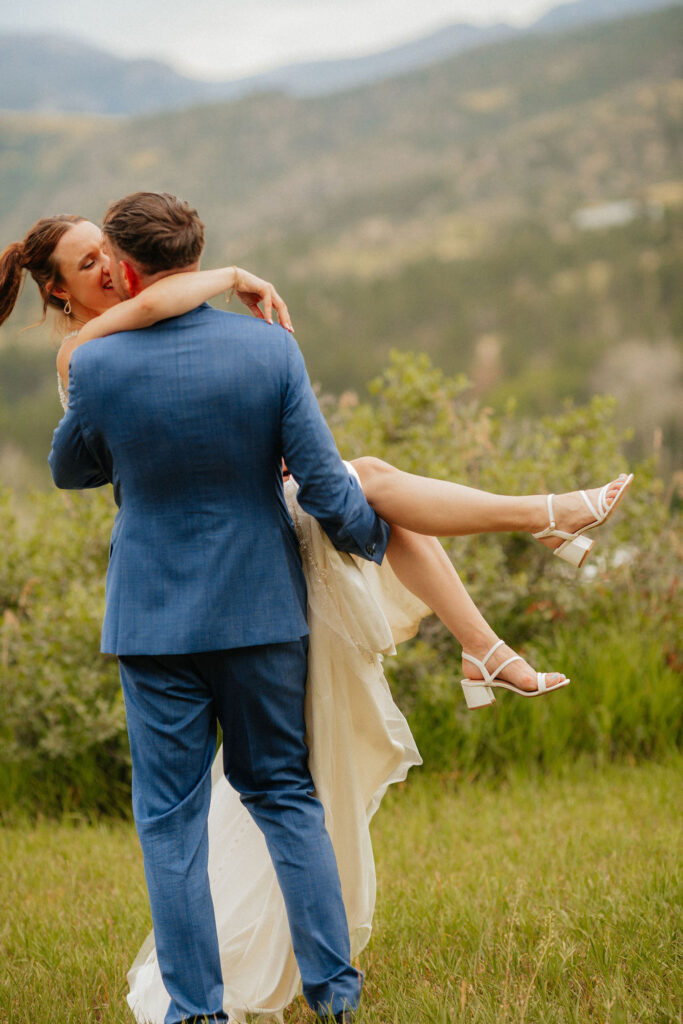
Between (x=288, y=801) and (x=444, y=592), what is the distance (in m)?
0.66

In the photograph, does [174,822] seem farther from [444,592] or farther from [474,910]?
[474,910]

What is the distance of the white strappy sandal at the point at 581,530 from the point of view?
2.49 meters

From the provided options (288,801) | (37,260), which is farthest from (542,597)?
(37,260)

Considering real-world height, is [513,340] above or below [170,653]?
below

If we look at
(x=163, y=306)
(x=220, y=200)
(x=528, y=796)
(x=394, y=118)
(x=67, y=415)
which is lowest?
(x=528, y=796)

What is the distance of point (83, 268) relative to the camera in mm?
2684

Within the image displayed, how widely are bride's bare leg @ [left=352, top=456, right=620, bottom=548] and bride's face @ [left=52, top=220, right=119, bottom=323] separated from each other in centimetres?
92

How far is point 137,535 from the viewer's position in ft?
7.31

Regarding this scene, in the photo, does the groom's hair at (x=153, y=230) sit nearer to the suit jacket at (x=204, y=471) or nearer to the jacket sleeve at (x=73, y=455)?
the suit jacket at (x=204, y=471)

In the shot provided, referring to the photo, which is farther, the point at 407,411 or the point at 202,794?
the point at 407,411

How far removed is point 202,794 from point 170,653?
16.2 inches

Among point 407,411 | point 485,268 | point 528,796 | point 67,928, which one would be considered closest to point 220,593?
point 67,928

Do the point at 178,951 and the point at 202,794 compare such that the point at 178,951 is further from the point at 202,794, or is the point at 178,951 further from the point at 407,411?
the point at 407,411

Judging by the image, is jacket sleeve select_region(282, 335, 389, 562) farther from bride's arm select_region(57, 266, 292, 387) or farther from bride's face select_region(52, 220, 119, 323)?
→ bride's face select_region(52, 220, 119, 323)
